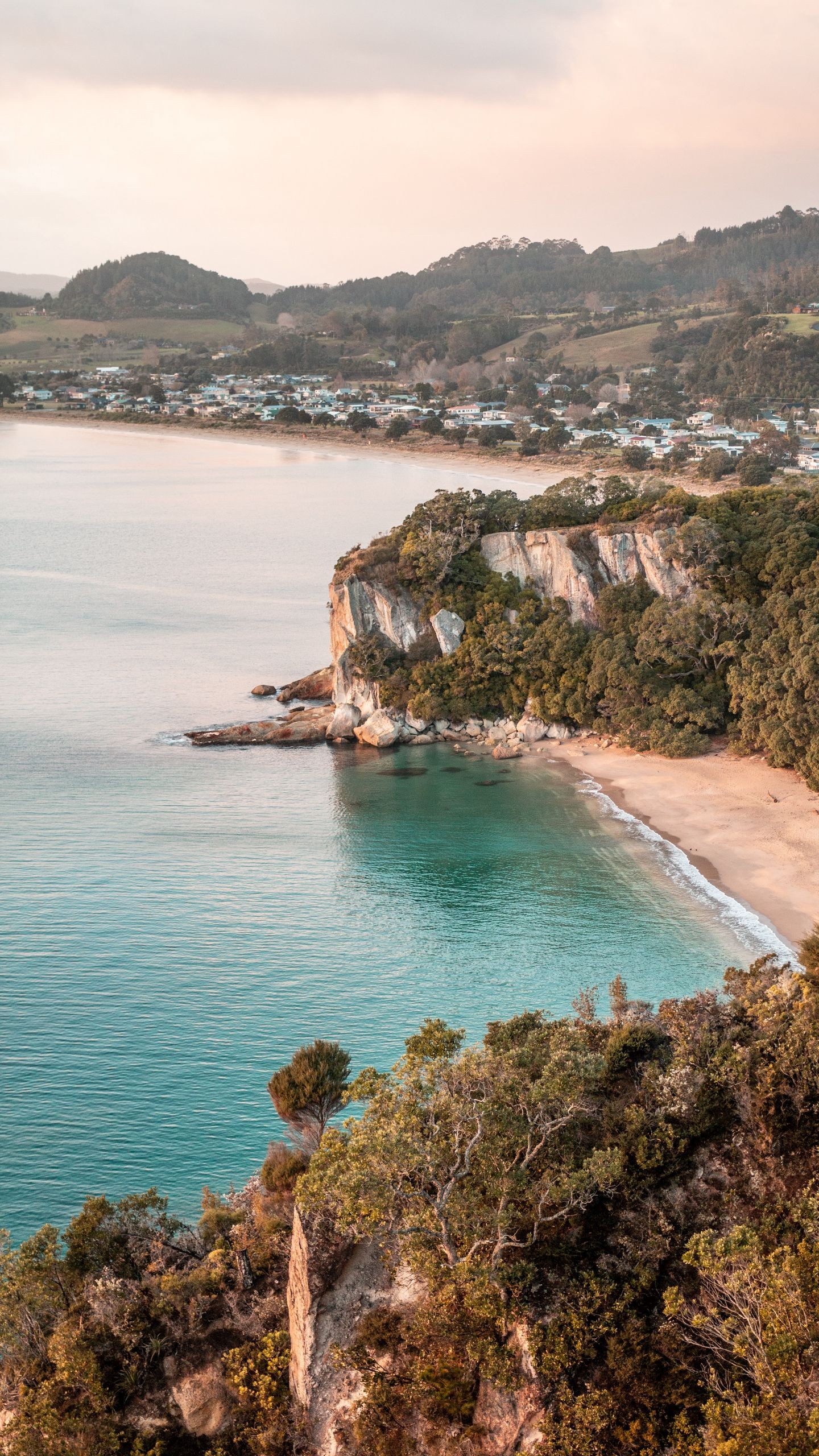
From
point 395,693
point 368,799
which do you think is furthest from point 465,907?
point 395,693

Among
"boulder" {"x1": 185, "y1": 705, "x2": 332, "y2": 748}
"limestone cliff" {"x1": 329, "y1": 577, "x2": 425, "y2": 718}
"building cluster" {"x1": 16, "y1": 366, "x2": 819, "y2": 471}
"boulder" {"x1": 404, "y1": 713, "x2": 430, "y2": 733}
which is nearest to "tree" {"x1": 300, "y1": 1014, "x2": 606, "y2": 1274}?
"boulder" {"x1": 404, "y1": 713, "x2": 430, "y2": 733}

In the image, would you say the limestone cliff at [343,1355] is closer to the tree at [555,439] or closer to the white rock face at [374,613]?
the white rock face at [374,613]

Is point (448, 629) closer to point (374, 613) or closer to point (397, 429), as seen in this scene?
point (374, 613)

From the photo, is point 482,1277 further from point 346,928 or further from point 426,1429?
point 346,928

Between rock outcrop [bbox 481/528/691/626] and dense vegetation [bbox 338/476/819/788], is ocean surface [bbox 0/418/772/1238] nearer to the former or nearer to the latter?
dense vegetation [bbox 338/476/819/788]

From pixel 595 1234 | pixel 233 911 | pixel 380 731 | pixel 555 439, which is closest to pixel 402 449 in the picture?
pixel 555 439

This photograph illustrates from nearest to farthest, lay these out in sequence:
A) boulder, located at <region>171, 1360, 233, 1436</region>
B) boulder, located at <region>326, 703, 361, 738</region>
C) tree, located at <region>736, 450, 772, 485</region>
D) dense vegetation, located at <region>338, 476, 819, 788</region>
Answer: boulder, located at <region>171, 1360, 233, 1436</region>
dense vegetation, located at <region>338, 476, 819, 788</region>
boulder, located at <region>326, 703, 361, 738</region>
tree, located at <region>736, 450, 772, 485</region>
